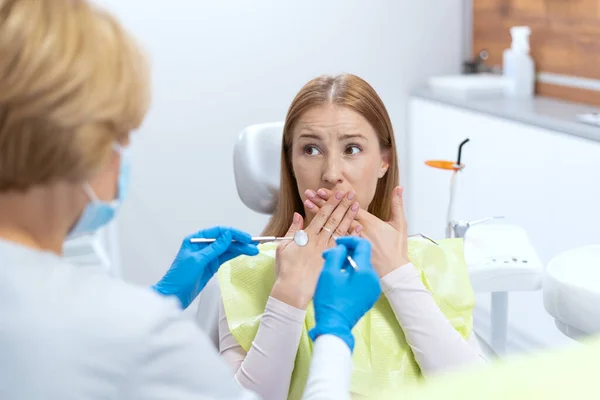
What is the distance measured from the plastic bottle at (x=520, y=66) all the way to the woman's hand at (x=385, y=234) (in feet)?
4.88

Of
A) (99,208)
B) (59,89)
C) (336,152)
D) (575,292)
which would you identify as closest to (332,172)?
(336,152)

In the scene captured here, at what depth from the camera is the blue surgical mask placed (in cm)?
88

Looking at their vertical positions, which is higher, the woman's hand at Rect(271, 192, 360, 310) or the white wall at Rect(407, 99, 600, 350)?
the woman's hand at Rect(271, 192, 360, 310)

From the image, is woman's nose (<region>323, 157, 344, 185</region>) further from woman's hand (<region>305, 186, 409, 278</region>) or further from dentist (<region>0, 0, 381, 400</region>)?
dentist (<region>0, 0, 381, 400</region>)

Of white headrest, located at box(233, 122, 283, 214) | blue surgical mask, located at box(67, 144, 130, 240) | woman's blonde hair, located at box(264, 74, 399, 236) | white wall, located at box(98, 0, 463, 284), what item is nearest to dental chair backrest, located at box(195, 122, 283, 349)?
white headrest, located at box(233, 122, 283, 214)

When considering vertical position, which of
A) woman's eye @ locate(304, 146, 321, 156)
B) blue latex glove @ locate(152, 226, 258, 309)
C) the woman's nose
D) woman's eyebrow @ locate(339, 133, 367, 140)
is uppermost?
woman's eyebrow @ locate(339, 133, 367, 140)

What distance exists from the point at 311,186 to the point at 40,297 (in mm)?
917

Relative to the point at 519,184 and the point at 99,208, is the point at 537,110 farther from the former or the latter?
the point at 99,208

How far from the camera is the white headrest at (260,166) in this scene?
1.98 metres

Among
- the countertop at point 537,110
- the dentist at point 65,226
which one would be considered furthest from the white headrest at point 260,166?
the dentist at point 65,226

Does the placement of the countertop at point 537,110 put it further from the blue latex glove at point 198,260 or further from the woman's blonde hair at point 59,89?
Result: the woman's blonde hair at point 59,89

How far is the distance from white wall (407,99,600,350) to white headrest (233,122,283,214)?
87 cm

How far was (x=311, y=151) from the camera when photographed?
5.47 ft

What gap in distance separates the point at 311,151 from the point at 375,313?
0.36m
